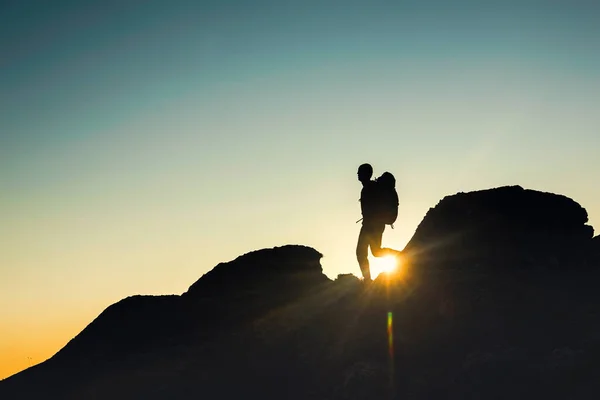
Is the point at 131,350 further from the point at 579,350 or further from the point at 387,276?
the point at 579,350

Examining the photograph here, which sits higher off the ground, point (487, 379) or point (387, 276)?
point (387, 276)

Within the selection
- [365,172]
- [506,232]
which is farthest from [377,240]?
[506,232]

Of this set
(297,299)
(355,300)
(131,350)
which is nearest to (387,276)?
(355,300)

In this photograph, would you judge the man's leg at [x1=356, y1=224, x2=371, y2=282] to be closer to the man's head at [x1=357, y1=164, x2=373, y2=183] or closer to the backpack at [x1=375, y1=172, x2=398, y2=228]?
the backpack at [x1=375, y1=172, x2=398, y2=228]

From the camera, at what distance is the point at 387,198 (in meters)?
24.8

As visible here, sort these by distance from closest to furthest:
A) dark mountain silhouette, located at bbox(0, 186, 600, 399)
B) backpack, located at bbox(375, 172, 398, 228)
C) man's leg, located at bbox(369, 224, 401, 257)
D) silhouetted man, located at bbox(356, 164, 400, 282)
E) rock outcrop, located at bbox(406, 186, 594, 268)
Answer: dark mountain silhouette, located at bbox(0, 186, 600, 399) → backpack, located at bbox(375, 172, 398, 228) → silhouetted man, located at bbox(356, 164, 400, 282) → man's leg, located at bbox(369, 224, 401, 257) → rock outcrop, located at bbox(406, 186, 594, 268)

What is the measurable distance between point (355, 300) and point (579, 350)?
8.71 metres

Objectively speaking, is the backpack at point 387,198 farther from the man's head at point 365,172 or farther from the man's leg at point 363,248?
the man's leg at point 363,248

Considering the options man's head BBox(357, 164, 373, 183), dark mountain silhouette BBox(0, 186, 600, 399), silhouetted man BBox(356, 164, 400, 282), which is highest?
man's head BBox(357, 164, 373, 183)

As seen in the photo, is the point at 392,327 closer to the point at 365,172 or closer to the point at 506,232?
the point at 365,172

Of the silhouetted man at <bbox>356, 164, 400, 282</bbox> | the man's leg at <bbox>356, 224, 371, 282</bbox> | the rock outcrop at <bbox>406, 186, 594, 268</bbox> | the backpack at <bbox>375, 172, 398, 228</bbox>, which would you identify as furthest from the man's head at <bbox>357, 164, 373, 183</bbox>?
the rock outcrop at <bbox>406, 186, 594, 268</bbox>

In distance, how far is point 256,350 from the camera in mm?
27438

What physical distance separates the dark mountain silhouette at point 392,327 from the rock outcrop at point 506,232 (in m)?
0.05

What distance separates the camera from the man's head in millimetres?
24922
